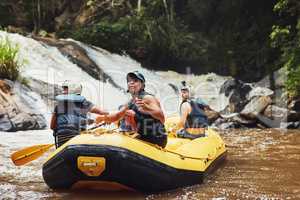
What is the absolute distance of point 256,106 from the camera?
11062mm

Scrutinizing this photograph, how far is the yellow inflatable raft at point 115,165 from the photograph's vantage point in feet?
13.5

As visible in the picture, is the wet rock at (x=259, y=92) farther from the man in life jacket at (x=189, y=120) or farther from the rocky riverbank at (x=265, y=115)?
the man in life jacket at (x=189, y=120)

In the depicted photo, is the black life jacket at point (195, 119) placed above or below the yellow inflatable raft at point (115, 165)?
above

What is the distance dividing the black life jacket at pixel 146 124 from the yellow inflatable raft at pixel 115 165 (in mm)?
163

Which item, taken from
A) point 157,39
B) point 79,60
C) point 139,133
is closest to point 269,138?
point 139,133

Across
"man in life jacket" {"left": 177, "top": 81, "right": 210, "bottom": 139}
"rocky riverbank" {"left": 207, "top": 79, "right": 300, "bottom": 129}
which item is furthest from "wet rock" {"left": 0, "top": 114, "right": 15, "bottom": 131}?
"rocky riverbank" {"left": 207, "top": 79, "right": 300, "bottom": 129}

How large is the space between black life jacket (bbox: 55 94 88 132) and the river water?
61 centimetres

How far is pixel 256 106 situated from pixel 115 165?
7.42m

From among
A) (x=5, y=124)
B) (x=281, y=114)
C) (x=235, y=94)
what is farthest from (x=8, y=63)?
(x=235, y=94)

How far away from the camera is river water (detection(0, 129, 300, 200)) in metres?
4.34

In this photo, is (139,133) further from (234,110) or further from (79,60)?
(79,60)

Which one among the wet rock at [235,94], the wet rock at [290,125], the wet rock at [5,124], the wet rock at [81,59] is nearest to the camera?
Answer: the wet rock at [5,124]

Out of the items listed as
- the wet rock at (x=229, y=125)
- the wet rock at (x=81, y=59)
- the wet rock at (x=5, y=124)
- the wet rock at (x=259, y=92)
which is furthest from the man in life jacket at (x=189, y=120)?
the wet rock at (x=81, y=59)

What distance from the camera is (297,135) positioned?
8945 millimetres
